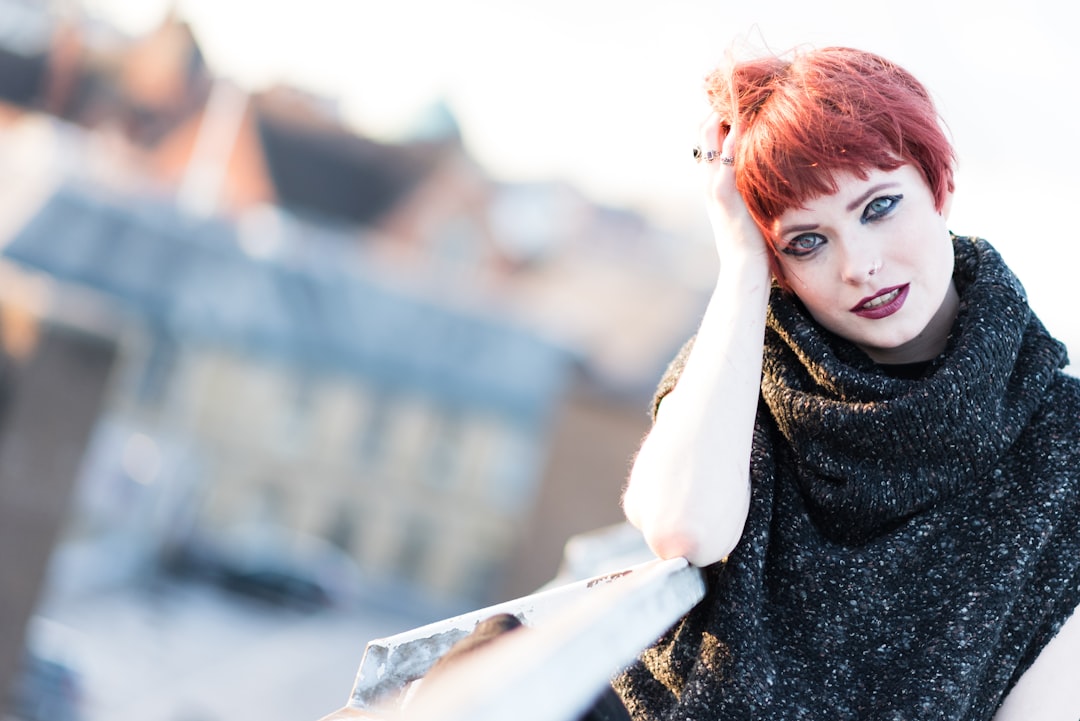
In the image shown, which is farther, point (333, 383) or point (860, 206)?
point (333, 383)

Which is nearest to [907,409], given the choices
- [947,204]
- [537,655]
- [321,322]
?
[947,204]

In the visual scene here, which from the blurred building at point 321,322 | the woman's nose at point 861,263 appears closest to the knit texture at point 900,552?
the woman's nose at point 861,263

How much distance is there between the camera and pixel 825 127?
1604 millimetres

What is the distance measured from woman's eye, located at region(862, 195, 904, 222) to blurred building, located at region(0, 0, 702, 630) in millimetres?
21535

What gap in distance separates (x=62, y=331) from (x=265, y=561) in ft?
55.0

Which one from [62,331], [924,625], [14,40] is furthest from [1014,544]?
[14,40]

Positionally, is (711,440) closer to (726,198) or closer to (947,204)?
(726,198)

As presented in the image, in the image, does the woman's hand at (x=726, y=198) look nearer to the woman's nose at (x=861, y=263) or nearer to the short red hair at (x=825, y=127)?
the short red hair at (x=825, y=127)

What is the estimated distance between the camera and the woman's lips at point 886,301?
1.67m

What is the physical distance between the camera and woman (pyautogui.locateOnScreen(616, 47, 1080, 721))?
156cm

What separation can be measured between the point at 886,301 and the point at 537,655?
0.95m

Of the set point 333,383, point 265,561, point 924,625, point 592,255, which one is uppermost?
point 592,255

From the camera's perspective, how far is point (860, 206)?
1630mm

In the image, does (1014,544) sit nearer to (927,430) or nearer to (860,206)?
(927,430)
